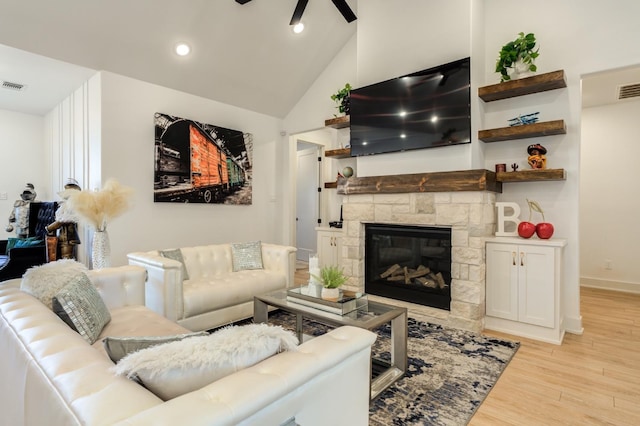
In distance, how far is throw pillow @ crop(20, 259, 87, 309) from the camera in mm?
1647

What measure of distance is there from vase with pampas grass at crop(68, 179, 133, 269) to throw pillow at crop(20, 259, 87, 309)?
109 cm

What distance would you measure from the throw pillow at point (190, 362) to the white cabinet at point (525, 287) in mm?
2897

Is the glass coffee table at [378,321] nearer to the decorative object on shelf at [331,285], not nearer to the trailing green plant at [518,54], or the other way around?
the decorative object on shelf at [331,285]

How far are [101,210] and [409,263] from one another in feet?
10.3

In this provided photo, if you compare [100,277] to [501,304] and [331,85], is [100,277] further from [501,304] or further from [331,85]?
[331,85]

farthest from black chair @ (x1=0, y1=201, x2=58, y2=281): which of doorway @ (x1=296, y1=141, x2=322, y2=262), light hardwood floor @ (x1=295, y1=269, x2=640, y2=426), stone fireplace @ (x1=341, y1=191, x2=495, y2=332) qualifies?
light hardwood floor @ (x1=295, y1=269, x2=640, y2=426)

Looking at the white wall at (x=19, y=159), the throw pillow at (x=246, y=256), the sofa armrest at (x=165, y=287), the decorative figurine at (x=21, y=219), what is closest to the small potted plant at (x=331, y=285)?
the sofa armrest at (x=165, y=287)

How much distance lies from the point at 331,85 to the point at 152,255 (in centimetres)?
357

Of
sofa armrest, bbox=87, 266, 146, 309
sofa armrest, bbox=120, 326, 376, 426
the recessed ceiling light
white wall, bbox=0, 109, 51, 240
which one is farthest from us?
white wall, bbox=0, 109, 51, 240

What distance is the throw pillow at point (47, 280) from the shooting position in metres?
1.65

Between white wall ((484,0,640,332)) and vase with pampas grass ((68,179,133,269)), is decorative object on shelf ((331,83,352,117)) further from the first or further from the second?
vase with pampas grass ((68,179,133,269))

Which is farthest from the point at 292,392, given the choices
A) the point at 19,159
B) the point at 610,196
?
the point at 19,159

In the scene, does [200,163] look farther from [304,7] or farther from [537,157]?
[537,157]

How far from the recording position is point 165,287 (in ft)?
8.73
